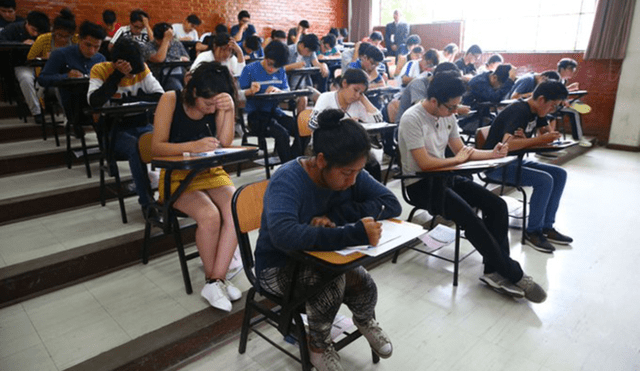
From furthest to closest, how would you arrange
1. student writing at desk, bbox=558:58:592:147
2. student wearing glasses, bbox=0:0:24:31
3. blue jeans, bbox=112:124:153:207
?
student writing at desk, bbox=558:58:592:147 < student wearing glasses, bbox=0:0:24:31 < blue jeans, bbox=112:124:153:207

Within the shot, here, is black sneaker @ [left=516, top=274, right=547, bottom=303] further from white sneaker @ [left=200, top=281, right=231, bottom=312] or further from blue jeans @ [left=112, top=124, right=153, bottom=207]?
blue jeans @ [left=112, top=124, right=153, bottom=207]

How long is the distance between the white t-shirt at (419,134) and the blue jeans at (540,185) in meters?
0.66

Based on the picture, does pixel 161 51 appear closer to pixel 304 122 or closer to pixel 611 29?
pixel 304 122

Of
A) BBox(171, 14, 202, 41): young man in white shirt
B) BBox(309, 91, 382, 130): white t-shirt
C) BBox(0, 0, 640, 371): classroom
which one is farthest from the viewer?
BBox(171, 14, 202, 41): young man in white shirt

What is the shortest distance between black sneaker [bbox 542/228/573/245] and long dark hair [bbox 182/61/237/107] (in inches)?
98.8

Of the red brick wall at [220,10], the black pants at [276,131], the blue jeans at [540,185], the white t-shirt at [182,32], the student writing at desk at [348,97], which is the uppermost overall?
the red brick wall at [220,10]

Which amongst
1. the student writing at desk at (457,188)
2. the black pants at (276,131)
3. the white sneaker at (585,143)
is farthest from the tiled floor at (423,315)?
the white sneaker at (585,143)

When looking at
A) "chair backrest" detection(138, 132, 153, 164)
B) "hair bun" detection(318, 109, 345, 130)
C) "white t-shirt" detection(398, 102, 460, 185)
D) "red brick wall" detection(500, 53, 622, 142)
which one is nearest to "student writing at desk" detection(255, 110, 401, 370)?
"hair bun" detection(318, 109, 345, 130)

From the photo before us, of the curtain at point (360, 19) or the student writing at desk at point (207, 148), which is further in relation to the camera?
the curtain at point (360, 19)

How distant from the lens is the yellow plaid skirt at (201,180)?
7.28 feet

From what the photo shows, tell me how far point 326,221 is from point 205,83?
1.16 metres

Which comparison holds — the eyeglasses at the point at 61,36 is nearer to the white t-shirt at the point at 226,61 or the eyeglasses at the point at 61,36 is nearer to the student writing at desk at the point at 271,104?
the white t-shirt at the point at 226,61

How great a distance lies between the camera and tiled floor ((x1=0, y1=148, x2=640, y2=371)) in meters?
1.84

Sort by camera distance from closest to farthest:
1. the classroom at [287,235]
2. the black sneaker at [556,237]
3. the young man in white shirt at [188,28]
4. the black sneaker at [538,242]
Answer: the classroom at [287,235] → the black sneaker at [538,242] → the black sneaker at [556,237] → the young man in white shirt at [188,28]
